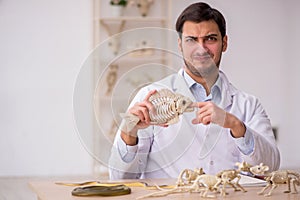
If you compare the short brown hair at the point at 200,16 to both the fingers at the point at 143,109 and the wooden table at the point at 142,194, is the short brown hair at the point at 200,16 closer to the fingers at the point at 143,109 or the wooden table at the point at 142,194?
the fingers at the point at 143,109

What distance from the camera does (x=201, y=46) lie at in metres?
2.22

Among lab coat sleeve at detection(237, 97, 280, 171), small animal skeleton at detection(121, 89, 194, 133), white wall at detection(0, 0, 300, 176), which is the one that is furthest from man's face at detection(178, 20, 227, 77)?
white wall at detection(0, 0, 300, 176)

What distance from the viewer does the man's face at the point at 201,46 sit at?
2.15 meters

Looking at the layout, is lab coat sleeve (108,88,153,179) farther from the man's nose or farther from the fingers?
the man's nose

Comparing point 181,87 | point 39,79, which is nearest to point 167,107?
point 181,87

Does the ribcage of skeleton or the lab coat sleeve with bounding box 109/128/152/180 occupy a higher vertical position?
the ribcage of skeleton

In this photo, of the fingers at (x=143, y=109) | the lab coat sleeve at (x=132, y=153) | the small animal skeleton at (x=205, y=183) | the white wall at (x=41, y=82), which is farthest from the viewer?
the white wall at (x=41, y=82)

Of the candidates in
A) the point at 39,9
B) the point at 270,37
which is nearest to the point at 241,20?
the point at 270,37

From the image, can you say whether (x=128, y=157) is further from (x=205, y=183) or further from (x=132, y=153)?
(x=205, y=183)

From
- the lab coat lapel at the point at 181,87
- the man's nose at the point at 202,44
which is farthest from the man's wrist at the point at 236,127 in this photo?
the man's nose at the point at 202,44

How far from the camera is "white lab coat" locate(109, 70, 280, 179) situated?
2154mm

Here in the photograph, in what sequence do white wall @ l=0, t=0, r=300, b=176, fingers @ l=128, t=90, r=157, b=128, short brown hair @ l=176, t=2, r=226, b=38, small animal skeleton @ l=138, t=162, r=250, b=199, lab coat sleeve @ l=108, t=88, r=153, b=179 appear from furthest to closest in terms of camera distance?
white wall @ l=0, t=0, r=300, b=176 < short brown hair @ l=176, t=2, r=226, b=38 < lab coat sleeve @ l=108, t=88, r=153, b=179 < fingers @ l=128, t=90, r=157, b=128 < small animal skeleton @ l=138, t=162, r=250, b=199

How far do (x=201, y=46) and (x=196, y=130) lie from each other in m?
0.29

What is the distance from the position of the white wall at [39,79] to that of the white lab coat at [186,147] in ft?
13.4
